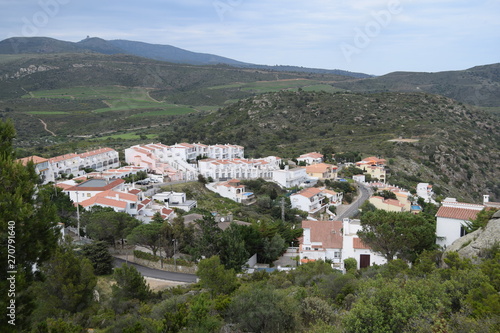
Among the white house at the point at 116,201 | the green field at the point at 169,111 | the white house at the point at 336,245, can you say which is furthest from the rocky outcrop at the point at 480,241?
the green field at the point at 169,111

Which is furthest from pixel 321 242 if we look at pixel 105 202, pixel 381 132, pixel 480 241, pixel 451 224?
pixel 381 132

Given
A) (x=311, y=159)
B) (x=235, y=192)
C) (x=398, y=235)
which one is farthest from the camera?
(x=311, y=159)

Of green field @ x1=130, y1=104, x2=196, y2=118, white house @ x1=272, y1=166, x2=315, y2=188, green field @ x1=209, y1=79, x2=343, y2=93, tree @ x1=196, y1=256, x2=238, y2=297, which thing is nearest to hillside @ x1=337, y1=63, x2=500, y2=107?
green field @ x1=209, y1=79, x2=343, y2=93

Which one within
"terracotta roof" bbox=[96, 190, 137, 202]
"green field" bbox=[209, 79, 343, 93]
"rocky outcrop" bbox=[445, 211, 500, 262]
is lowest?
"terracotta roof" bbox=[96, 190, 137, 202]

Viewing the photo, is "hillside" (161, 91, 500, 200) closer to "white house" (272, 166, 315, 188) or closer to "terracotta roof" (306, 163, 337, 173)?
"terracotta roof" (306, 163, 337, 173)

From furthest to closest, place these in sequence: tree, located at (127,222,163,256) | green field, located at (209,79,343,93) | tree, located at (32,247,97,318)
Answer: green field, located at (209,79,343,93), tree, located at (127,222,163,256), tree, located at (32,247,97,318)

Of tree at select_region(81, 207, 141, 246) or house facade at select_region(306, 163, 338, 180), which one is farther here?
house facade at select_region(306, 163, 338, 180)

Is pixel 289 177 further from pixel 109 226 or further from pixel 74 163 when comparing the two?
pixel 109 226
